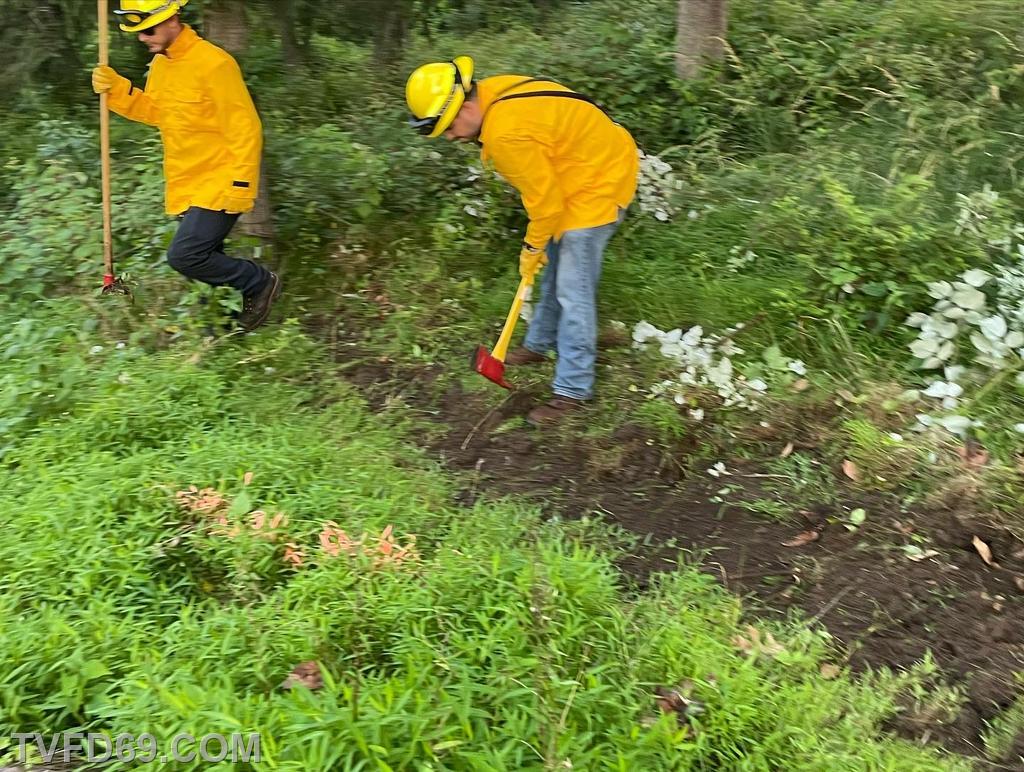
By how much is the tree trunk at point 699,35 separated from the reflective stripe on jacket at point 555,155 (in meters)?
2.32

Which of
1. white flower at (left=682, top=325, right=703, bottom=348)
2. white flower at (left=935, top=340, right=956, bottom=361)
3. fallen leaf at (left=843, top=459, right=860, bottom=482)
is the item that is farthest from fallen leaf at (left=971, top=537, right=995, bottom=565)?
white flower at (left=682, top=325, right=703, bottom=348)

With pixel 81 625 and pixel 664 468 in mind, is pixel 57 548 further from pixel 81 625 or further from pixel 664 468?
pixel 664 468

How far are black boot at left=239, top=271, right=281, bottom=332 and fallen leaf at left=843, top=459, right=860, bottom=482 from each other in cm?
311

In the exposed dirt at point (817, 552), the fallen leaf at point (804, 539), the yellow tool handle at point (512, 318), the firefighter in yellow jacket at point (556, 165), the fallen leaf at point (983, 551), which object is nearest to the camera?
the exposed dirt at point (817, 552)

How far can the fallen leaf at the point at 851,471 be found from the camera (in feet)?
11.0

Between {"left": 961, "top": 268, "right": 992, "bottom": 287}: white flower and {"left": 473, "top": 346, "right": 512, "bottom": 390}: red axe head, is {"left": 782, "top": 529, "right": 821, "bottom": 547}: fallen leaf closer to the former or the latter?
{"left": 961, "top": 268, "right": 992, "bottom": 287}: white flower

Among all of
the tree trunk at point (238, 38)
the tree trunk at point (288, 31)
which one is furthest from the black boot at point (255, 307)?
the tree trunk at point (288, 31)

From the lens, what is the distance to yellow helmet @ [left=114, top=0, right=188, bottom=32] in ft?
11.8

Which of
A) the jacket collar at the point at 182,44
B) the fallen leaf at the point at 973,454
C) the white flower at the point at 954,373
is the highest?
the jacket collar at the point at 182,44

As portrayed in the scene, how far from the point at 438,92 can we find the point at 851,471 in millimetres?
2456

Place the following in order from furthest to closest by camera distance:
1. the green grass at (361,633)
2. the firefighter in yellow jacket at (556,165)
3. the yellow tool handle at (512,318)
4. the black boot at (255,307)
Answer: the black boot at (255,307)
the yellow tool handle at (512,318)
the firefighter in yellow jacket at (556,165)
the green grass at (361,633)

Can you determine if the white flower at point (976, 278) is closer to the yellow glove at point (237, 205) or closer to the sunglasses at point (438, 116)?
the sunglasses at point (438, 116)

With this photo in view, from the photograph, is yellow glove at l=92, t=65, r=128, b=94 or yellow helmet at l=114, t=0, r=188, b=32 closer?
yellow helmet at l=114, t=0, r=188, b=32

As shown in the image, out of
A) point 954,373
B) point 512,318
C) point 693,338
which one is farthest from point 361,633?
point 954,373
